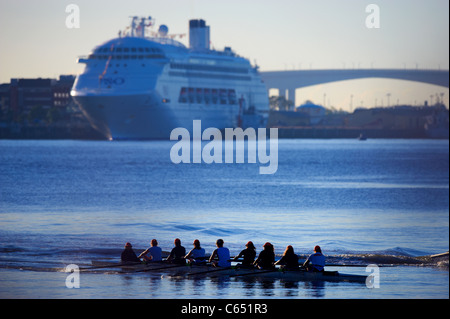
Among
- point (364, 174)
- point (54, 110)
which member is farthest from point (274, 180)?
point (54, 110)

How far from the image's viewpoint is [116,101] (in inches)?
4808

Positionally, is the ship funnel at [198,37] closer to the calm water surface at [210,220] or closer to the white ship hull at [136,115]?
the white ship hull at [136,115]

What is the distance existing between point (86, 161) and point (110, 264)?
6751cm

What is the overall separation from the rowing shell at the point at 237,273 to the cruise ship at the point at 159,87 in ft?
312

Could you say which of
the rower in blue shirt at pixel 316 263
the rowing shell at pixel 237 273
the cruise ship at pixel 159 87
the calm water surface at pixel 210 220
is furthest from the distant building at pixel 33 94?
the rower in blue shirt at pixel 316 263

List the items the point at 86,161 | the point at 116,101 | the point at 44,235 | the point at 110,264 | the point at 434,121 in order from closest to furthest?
the point at 110,264 < the point at 44,235 < the point at 86,161 < the point at 116,101 < the point at 434,121

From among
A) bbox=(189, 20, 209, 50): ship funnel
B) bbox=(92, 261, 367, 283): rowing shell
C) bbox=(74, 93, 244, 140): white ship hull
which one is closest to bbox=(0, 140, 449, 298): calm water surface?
bbox=(92, 261, 367, 283): rowing shell

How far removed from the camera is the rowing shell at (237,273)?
1034 inches

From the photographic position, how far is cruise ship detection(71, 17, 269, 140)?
125m

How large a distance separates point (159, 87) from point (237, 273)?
10341 cm

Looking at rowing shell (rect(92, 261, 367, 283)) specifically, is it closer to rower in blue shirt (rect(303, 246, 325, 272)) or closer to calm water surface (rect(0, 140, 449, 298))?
rower in blue shirt (rect(303, 246, 325, 272))

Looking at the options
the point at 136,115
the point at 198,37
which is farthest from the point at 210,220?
the point at 198,37

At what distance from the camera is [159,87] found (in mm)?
129125

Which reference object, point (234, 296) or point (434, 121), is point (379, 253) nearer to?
point (234, 296)
